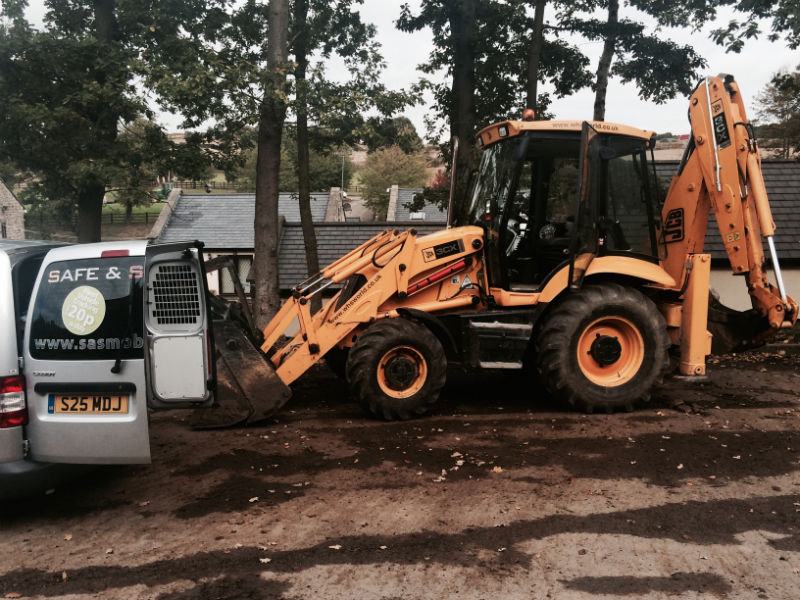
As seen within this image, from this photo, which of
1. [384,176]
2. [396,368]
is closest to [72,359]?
[396,368]

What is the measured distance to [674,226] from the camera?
8.04m

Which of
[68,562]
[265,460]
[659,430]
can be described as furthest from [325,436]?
[659,430]

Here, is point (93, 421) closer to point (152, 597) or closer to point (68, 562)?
point (68, 562)

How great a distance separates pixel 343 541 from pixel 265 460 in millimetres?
1789

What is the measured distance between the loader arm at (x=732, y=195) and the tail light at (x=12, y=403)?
6.56 metres

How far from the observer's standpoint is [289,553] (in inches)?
166

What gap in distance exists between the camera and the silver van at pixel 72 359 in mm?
4484

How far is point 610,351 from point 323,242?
12.9 m

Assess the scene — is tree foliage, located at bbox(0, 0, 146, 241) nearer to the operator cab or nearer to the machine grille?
the operator cab

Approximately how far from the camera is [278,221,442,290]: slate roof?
61.5 ft

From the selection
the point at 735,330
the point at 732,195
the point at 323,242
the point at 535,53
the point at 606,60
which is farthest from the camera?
the point at 323,242

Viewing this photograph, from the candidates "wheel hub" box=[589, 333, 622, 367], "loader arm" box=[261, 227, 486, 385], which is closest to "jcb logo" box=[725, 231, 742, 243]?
"wheel hub" box=[589, 333, 622, 367]

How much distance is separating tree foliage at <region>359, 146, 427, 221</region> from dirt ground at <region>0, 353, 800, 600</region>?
45.0 metres

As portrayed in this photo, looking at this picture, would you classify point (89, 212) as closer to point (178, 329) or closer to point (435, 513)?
point (178, 329)
